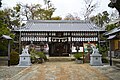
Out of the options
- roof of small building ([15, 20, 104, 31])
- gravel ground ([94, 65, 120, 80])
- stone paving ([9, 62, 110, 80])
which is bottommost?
stone paving ([9, 62, 110, 80])

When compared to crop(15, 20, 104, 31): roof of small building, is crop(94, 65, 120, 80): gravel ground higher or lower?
lower

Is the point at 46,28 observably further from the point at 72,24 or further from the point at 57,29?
the point at 72,24

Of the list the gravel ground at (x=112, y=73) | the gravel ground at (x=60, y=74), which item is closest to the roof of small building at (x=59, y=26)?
the gravel ground at (x=60, y=74)

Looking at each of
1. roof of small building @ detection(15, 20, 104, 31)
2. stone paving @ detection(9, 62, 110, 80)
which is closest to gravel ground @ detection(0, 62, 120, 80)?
stone paving @ detection(9, 62, 110, 80)

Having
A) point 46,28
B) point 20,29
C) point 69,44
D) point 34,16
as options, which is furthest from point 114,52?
point 34,16

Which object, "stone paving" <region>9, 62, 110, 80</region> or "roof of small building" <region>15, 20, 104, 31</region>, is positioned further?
"roof of small building" <region>15, 20, 104, 31</region>

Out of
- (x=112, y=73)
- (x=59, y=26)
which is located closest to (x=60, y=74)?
(x=112, y=73)

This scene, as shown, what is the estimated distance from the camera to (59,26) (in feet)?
112

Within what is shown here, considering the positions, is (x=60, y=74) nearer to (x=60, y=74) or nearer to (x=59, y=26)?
(x=60, y=74)

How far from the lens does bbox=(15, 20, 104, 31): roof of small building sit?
106ft

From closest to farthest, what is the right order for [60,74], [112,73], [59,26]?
[60,74]
[112,73]
[59,26]

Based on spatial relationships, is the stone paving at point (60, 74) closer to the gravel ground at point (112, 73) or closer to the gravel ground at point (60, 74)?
the gravel ground at point (60, 74)

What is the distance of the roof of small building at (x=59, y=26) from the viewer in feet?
106

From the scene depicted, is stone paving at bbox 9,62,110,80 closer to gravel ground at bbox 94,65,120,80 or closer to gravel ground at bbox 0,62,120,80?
gravel ground at bbox 0,62,120,80
